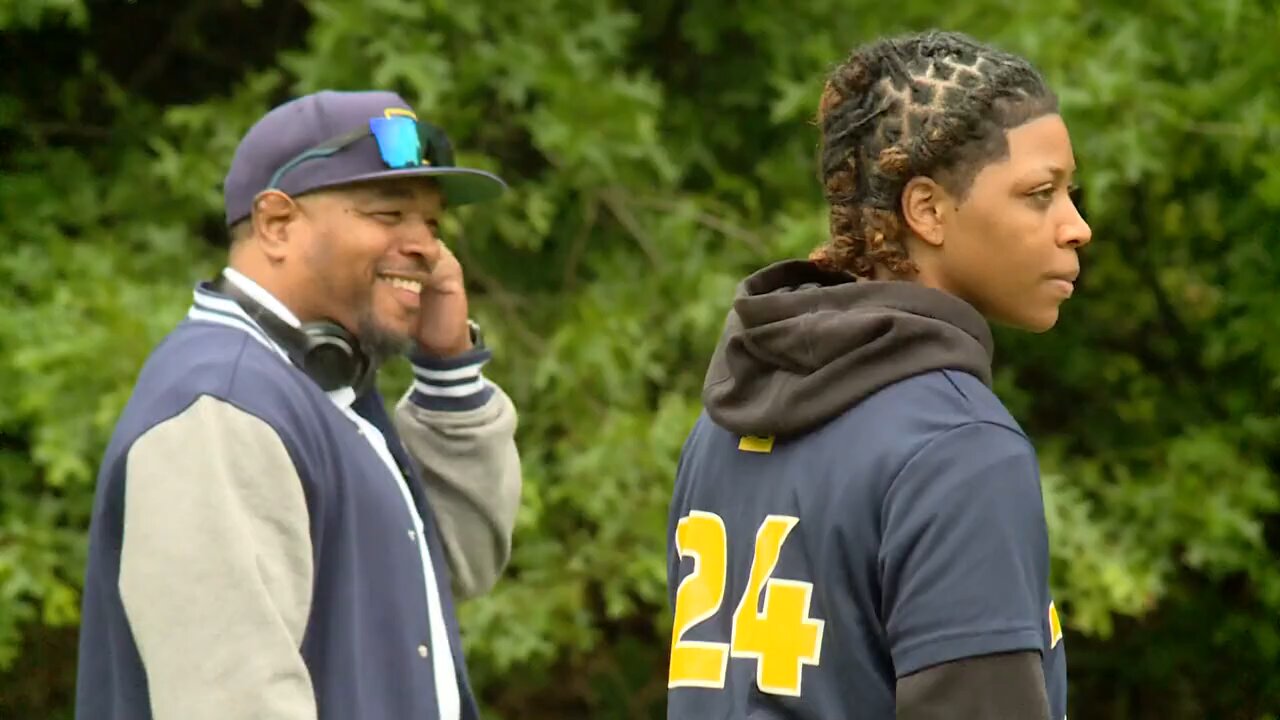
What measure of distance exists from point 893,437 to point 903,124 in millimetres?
415

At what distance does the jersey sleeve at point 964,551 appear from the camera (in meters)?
1.86

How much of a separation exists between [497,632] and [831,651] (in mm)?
3151

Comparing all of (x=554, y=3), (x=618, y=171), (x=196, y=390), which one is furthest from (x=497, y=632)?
(x=196, y=390)

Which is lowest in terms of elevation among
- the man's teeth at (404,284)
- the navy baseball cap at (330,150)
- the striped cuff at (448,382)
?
the striped cuff at (448,382)

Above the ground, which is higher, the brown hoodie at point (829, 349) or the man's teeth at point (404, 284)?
the man's teeth at point (404, 284)

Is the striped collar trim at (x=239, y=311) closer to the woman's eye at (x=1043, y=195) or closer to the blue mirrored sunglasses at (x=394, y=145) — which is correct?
the blue mirrored sunglasses at (x=394, y=145)

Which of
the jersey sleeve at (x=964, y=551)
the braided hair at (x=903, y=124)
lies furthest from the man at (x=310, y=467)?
the jersey sleeve at (x=964, y=551)

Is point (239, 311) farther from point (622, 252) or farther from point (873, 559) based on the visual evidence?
point (622, 252)

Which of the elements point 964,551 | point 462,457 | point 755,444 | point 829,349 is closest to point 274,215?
point 462,457

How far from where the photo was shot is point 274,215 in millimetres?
3131

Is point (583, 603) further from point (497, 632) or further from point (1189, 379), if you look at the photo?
point (1189, 379)

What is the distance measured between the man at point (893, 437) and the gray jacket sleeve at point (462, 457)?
1264 mm

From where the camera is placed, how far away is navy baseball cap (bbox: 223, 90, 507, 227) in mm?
3137

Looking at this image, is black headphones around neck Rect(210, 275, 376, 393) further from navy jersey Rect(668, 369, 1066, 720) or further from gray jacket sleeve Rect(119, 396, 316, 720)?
navy jersey Rect(668, 369, 1066, 720)
